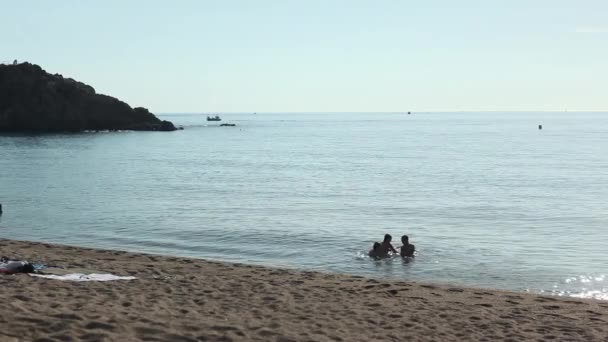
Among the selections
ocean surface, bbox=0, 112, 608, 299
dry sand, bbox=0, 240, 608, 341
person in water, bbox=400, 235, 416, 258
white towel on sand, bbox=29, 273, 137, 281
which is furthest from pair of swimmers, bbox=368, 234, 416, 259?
white towel on sand, bbox=29, 273, 137, 281

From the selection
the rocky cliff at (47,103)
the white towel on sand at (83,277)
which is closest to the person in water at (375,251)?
the white towel on sand at (83,277)

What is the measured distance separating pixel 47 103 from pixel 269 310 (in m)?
126

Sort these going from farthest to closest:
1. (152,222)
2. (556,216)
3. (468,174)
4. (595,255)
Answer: (468,174) → (556,216) → (152,222) → (595,255)

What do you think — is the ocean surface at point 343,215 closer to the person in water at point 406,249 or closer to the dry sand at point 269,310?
the person in water at point 406,249

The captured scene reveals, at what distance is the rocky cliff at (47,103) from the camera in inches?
4845

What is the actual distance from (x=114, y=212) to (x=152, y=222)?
14.3 feet

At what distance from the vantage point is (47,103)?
126812 millimetres

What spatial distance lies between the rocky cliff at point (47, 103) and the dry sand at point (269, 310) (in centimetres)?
11729

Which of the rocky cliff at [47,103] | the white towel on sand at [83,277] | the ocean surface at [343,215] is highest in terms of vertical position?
the rocky cliff at [47,103]

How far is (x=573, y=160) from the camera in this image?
7450cm

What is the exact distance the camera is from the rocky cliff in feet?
404

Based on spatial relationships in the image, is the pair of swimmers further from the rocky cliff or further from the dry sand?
the rocky cliff

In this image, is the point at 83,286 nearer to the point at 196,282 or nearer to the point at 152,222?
the point at 196,282

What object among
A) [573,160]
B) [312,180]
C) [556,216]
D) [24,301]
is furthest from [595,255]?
[573,160]
